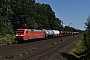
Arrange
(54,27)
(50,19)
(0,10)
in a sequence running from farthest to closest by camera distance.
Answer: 1. (50,19)
2. (54,27)
3. (0,10)

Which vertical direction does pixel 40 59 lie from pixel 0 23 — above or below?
below

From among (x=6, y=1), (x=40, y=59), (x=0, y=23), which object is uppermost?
(x=6, y=1)

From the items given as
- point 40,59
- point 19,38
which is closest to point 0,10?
point 19,38

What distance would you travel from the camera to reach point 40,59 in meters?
20.3

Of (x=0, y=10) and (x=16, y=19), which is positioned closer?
(x=0, y=10)

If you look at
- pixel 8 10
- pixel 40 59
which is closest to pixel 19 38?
pixel 8 10

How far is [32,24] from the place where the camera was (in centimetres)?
8350

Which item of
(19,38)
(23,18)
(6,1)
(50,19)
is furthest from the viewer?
(50,19)

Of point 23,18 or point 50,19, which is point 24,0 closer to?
point 23,18

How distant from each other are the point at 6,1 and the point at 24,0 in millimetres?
33162

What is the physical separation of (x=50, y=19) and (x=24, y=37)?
101391mm

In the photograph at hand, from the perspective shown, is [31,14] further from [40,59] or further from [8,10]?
[40,59]

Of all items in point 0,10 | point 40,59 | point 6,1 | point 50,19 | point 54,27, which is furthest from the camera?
point 50,19

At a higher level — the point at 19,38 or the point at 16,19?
the point at 16,19
